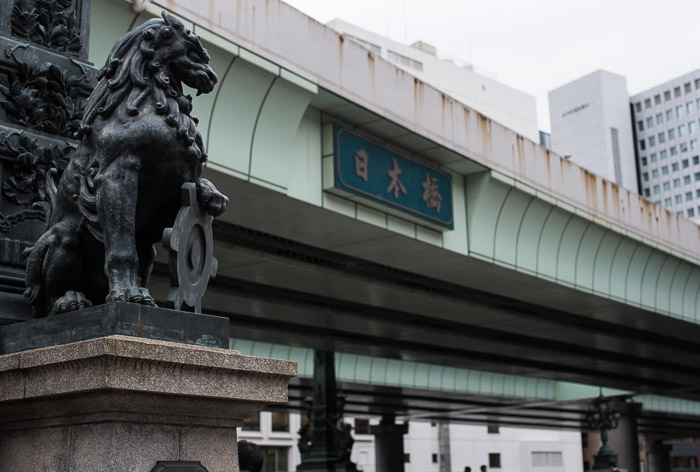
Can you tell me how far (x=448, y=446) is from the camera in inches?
2768

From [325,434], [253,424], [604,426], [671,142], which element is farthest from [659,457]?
[671,142]

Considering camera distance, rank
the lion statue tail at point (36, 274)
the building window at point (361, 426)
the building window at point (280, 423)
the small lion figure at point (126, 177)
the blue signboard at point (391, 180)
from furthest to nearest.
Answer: the building window at point (361, 426) → the building window at point (280, 423) → the blue signboard at point (391, 180) → the lion statue tail at point (36, 274) → the small lion figure at point (126, 177)

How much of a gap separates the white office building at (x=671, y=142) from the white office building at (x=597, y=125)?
2105mm

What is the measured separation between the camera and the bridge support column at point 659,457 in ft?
219

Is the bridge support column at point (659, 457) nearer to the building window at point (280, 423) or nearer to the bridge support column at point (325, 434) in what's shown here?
the building window at point (280, 423)

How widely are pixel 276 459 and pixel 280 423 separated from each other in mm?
2701

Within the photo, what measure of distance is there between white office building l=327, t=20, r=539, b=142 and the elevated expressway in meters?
50.0

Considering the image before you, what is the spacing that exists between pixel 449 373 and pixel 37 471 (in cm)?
3040

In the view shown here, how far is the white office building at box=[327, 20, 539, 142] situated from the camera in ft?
247

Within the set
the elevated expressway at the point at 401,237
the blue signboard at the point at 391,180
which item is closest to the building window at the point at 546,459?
the elevated expressway at the point at 401,237

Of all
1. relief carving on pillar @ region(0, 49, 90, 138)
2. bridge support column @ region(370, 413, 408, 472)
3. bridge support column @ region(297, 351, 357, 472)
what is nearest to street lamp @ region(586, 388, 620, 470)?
bridge support column @ region(297, 351, 357, 472)

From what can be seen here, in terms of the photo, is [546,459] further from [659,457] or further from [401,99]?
[401,99]

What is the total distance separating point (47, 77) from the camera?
543 centimetres

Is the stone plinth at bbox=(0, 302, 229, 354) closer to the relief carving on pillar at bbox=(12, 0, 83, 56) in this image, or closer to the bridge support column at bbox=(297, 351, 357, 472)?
the relief carving on pillar at bbox=(12, 0, 83, 56)
